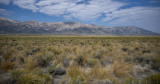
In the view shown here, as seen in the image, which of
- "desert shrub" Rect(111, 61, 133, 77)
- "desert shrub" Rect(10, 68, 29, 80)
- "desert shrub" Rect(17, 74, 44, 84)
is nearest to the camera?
"desert shrub" Rect(17, 74, 44, 84)

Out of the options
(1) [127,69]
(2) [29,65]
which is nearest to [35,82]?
(2) [29,65]

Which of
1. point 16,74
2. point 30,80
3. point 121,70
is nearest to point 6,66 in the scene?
point 16,74

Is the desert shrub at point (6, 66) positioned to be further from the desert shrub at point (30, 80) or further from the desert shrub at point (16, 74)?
the desert shrub at point (30, 80)

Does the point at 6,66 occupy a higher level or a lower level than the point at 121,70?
higher

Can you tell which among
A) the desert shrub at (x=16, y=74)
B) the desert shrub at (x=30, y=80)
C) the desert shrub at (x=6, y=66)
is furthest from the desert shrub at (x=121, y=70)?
the desert shrub at (x=6, y=66)

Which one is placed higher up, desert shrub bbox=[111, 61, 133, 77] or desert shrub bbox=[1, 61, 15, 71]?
desert shrub bbox=[1, 61, 15, 71]

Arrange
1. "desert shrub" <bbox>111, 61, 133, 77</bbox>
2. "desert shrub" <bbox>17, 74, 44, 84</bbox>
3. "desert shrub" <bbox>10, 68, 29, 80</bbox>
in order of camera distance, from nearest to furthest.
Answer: "desert shrub" <bbox>17, 74, 44, 84</bbox> → "desert shrub" <bbox>10, 68, 29, 80</bbox> → "desert shrub" <bbox>111, 61, 133, 77</bbox>

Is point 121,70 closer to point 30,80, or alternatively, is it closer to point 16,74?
point 30,80

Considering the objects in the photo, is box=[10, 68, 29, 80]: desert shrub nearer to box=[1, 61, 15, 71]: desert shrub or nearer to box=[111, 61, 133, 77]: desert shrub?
box=[1, 61, 15, 71]: desert shrub

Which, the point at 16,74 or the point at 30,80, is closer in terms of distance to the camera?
the point at 30,80

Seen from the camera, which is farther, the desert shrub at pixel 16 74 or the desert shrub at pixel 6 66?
the desert shrub at pixel 6 66

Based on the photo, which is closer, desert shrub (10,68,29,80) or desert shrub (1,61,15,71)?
desert shrub (10,68,29,80)

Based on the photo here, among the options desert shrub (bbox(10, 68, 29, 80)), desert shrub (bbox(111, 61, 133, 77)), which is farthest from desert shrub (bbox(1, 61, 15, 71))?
desert shrub (bbox(111, 61, 133, 77))

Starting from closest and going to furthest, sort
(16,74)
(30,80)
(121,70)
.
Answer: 1. (30,80)
2. (16,74)
3. (121,70)
